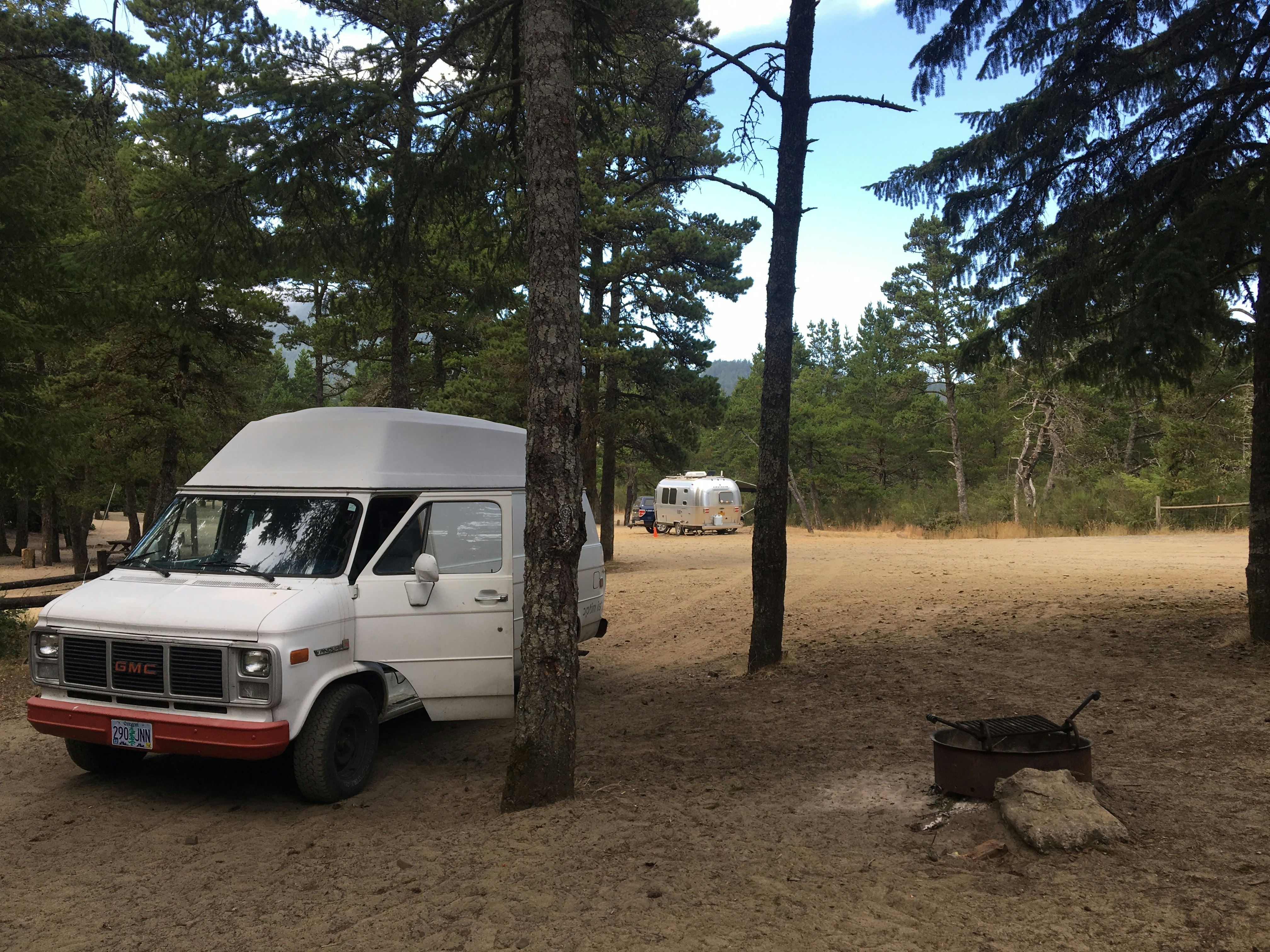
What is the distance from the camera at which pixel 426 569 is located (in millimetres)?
6680

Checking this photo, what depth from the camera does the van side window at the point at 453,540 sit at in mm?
7070

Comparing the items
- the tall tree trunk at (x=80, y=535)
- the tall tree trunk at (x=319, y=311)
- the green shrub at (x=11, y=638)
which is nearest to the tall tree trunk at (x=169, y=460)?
the tall tree trunk at (x=319, y=311)

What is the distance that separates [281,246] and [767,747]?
7094 mm

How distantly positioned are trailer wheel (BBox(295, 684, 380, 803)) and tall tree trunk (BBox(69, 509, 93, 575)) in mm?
26459

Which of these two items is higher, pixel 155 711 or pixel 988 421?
pixel 988 421

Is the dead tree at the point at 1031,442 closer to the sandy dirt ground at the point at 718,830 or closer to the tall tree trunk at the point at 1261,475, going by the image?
the tall tree trunk at the point at 1261,475

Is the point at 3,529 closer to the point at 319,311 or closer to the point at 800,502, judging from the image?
the point at 319,311

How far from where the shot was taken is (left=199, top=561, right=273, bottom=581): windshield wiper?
255 inches

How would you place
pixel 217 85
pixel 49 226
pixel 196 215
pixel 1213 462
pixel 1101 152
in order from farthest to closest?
1. pixel 1213 462
2. pixel 217 85
3. pixel 49 226
4. pixel 1101 152
5. pixel 196 215

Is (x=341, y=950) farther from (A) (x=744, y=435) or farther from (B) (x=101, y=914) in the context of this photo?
(A) (x=744, y=435)

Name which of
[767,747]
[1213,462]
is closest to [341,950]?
[767,747]

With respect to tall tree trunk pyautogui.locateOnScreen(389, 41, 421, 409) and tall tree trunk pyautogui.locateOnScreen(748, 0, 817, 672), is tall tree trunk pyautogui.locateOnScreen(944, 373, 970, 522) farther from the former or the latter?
tall tree trunk pyautogui.locateOnScreen(389, 41, 421, 409)

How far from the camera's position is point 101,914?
14.7ft

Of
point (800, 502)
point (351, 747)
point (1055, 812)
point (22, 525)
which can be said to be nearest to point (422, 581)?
point (351, 747)
